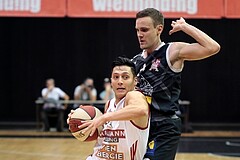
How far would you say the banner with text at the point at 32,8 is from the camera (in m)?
12.7

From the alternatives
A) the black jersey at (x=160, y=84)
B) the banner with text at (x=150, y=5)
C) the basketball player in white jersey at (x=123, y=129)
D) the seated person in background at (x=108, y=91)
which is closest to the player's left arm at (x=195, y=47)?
the black jersey at (x=160, y=84)

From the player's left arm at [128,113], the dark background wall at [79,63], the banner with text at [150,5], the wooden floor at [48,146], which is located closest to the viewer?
the player's left arm at [128,113]

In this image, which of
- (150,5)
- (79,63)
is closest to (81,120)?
(150,5)

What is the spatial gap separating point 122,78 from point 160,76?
0.53 m

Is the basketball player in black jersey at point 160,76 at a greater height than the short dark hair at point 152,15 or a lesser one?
lesser

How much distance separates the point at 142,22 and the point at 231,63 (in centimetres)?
1311

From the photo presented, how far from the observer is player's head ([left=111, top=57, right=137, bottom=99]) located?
444 centimetres

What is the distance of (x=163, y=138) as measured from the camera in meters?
4.87

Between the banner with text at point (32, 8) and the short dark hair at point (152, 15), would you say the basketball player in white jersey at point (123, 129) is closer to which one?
the short dark hair at point (152, 15)

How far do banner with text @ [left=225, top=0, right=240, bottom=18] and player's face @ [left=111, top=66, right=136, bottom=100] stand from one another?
8688 mm

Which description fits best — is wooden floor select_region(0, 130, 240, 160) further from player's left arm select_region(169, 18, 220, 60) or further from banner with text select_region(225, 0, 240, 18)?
player's left arm select_region(169, 18, 220, 60)

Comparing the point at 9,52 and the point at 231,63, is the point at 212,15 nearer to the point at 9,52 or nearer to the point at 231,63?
the point at 231,63

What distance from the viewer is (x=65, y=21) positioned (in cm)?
1770

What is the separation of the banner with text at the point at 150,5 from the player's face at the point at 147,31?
785 cm
